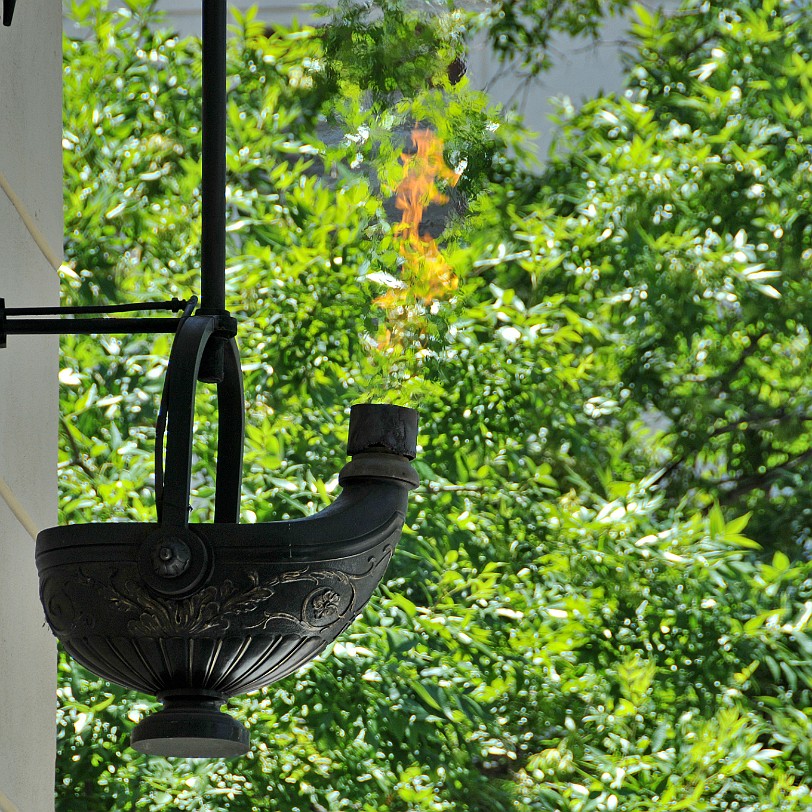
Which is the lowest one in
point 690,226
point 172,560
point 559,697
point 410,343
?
point 172,560

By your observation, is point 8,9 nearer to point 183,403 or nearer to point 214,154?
point 214,154

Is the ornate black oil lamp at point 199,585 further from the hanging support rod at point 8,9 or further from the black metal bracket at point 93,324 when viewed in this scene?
the hanging support rod at point 8,9

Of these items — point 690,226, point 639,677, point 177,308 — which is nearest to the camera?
point 177,308

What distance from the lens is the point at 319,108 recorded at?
2.03m

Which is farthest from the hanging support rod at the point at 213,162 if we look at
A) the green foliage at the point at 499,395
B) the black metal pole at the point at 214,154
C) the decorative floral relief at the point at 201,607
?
the green foliage at the point at 499,395

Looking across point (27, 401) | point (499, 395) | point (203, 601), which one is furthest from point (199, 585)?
point (499, 395)

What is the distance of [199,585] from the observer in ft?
1.51

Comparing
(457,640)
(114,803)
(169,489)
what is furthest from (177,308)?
(114,803)

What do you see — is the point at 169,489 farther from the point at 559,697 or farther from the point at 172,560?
the point at 559,697

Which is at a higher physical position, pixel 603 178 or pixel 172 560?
pixel 603 178

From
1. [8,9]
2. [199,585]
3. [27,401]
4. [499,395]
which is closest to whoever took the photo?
[199,585]

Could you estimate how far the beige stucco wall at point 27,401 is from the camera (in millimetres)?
683

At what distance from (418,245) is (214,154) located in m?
1.44

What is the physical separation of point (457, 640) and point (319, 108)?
2.95ft
